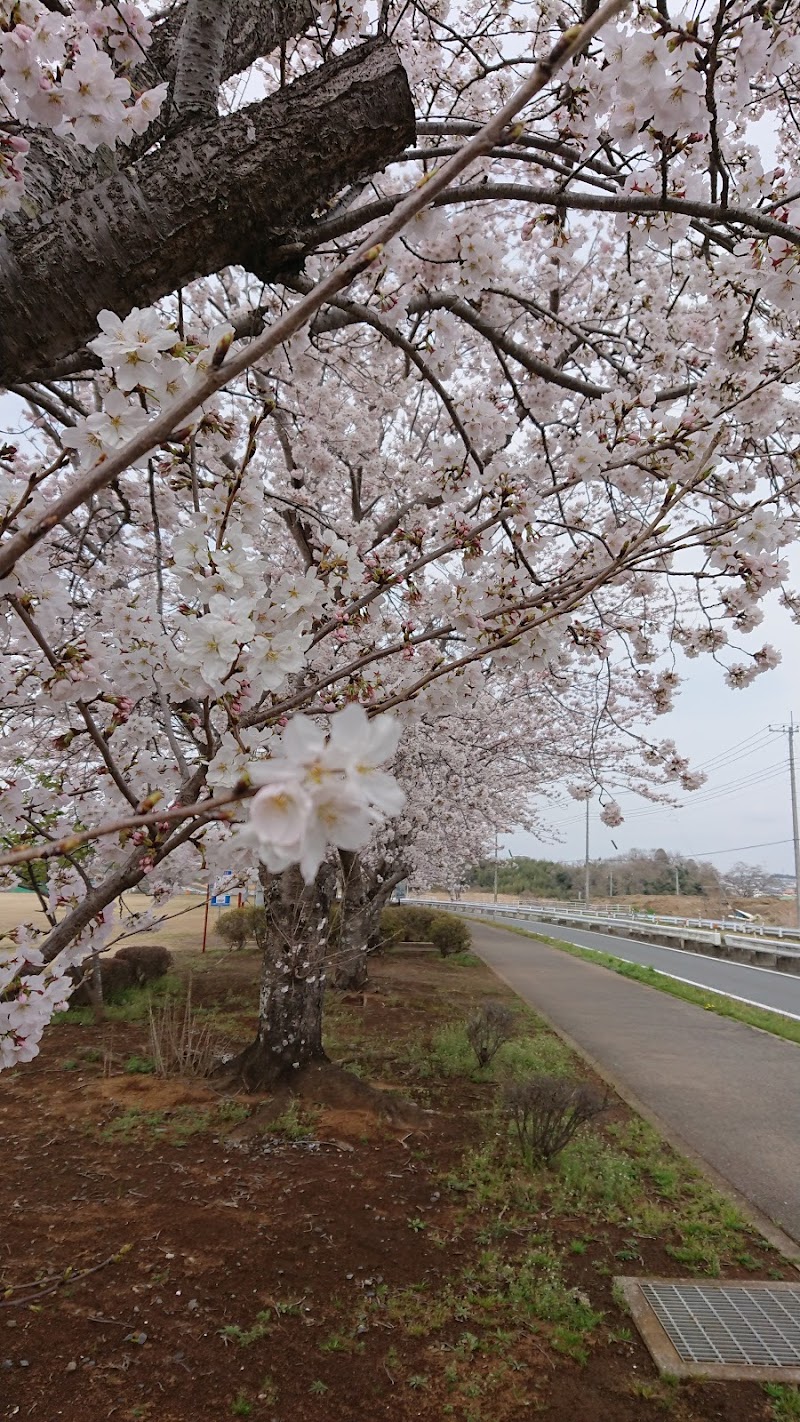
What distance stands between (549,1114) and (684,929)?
23552 millimetres

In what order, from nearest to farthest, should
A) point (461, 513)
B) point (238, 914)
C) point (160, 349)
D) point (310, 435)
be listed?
1. point (160, 349)
2. point (461, 513)
3. point (310, 435)
4. point (238, 914)

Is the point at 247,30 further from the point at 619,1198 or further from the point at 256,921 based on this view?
the point at 256,921

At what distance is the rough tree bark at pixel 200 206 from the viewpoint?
1.75 meters

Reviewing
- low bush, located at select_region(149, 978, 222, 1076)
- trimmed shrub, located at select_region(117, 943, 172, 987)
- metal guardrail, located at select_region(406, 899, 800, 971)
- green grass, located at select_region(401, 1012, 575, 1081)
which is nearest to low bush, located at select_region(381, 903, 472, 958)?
trimmed shrub, located at select_region(117, 943, 172, 987)

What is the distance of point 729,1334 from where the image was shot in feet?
10.6

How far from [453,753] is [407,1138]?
692 centimetres

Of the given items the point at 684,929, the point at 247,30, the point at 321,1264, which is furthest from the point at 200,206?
the point at 684,929

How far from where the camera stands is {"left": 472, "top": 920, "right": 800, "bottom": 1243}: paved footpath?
5.09 meters

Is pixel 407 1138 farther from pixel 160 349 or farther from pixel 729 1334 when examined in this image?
pixel 160 349

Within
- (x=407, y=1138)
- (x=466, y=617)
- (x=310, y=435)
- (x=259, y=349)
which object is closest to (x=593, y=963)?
(x=407, y=1138)

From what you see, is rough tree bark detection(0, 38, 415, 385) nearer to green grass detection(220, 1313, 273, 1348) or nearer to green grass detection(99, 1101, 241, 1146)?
green grass detection(220, 1313, 273, 1348)

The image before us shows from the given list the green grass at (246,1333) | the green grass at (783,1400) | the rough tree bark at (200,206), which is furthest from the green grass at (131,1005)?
the rough tree bark at (200,206)

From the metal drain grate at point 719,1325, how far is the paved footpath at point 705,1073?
86 cm

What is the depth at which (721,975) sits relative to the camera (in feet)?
51.7
